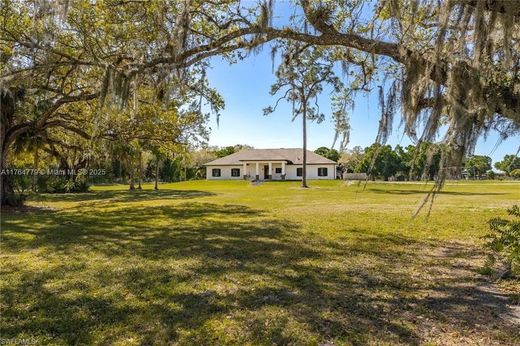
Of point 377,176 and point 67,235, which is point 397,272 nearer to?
point 67,235

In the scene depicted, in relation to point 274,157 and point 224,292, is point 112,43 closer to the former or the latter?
point 224,292

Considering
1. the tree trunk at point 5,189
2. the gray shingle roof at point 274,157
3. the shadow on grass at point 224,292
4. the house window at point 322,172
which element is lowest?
the shadow on grass at point 224,292

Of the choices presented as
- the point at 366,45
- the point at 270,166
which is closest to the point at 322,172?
the point at 270,166

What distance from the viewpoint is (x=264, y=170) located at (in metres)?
44.6

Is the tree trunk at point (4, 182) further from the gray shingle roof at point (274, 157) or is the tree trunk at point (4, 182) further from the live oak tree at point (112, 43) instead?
the gray shingle roof at point (274, 157)

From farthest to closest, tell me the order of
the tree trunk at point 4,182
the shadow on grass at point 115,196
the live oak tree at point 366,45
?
the shadow on grass at point 115,196 → the tree trunk at point 4,182 → the live oak tree at point 366,45

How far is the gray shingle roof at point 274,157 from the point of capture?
43.2 meters

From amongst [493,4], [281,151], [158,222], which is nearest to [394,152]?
[281,151]

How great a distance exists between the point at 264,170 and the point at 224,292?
40.8 metres

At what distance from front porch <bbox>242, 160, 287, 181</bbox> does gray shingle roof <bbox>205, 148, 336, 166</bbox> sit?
0.60 meters

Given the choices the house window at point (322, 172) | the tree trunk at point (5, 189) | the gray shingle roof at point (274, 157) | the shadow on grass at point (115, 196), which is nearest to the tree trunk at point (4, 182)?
the tree trunk at point (5, 189)

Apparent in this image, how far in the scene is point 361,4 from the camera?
20.0 feet

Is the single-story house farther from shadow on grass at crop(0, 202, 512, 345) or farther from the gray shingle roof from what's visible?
shadow on grass at crop(0, 202, 512, 345)

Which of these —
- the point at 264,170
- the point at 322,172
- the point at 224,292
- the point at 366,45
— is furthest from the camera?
the point at 264,170
